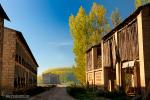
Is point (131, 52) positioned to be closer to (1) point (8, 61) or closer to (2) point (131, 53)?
(2) point (131, 53)

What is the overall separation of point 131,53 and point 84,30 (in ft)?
79.6

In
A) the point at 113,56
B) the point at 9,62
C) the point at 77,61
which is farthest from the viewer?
the point at 77,61

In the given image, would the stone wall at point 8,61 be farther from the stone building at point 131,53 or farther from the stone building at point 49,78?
the stone building at point 49,78

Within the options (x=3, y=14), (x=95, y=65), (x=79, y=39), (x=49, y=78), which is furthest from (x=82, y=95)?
(x=49, y=78)

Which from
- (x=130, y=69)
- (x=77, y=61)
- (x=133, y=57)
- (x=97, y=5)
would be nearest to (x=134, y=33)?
(x=133, y=57)

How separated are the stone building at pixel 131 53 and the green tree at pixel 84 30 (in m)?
13.7

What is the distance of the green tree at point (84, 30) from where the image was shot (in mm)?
43375

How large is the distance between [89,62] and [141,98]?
21.1m

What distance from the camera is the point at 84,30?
147 ft

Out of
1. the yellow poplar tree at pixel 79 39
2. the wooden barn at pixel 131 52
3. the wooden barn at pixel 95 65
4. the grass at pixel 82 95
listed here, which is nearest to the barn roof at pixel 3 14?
the grass at pixel 82 95

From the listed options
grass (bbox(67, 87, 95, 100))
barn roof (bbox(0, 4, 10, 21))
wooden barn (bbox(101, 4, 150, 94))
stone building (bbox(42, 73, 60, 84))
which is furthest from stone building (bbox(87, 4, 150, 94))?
stone building (bbox(42, 73, 60, 84))

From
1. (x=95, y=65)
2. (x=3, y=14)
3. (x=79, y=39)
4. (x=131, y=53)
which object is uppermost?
(x=79, y=39)

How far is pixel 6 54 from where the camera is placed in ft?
93.8

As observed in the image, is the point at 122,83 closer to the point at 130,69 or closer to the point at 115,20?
the point at 130,69
